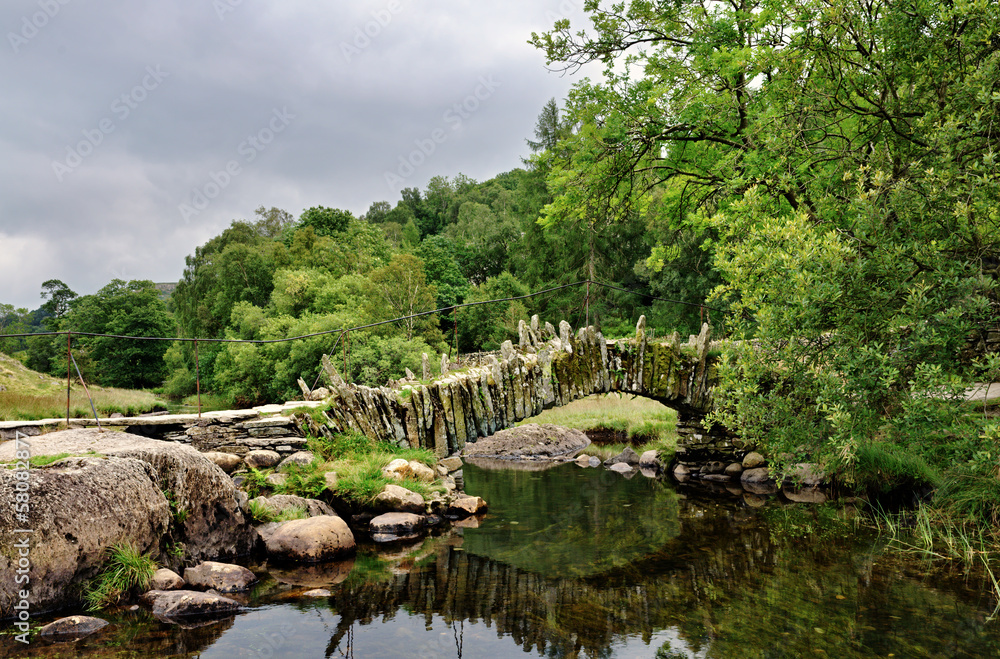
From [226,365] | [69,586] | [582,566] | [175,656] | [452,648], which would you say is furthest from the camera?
[226,365]

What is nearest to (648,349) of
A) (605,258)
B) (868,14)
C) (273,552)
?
(868,14)

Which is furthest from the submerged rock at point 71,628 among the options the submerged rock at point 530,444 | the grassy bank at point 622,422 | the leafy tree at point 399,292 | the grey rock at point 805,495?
the leafy tree at point 399,292

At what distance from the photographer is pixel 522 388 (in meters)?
10.8

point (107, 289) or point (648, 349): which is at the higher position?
point (107, 289)

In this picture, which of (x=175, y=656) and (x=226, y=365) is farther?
(x=226, y=365)

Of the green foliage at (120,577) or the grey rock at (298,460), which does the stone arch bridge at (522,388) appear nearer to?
the grey rock at (298,460)

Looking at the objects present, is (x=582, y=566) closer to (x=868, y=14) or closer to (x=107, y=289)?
(x=868, y=14)

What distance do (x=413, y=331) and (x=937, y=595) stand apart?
24.7 meters

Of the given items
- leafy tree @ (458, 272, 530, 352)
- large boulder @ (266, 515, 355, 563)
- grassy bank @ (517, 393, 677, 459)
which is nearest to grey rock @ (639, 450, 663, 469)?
grassy bank @ (517, 393, 677, 459)

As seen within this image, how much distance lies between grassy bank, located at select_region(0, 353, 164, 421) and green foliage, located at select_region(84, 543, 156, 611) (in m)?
6.48

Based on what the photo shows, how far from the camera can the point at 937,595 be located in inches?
229

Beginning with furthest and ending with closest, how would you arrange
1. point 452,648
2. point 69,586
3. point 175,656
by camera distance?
1. point 69,586
2. point 452,648
3. point 175,656

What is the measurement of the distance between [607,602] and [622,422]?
1449 centimetres

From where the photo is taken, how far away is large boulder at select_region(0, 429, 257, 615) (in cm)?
546
